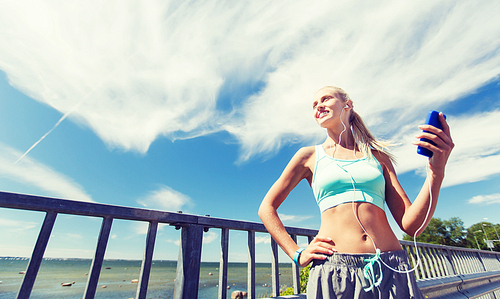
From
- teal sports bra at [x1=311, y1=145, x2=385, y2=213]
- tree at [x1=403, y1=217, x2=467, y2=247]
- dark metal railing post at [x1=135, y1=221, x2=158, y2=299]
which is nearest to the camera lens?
teal sports bra at [x1=311, y1=145, x2=385, y2=213]

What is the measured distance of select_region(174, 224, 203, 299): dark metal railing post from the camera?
4.95ft

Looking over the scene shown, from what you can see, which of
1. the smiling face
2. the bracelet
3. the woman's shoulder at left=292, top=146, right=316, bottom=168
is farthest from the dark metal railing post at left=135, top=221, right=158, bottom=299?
the smiling face

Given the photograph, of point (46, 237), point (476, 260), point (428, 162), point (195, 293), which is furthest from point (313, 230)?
point (476, 260)

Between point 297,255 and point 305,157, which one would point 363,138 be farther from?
point 297,255

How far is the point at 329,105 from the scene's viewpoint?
149cm

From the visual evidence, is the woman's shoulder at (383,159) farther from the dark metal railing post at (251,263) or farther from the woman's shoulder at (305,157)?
the dark metal railing post at (251,263)

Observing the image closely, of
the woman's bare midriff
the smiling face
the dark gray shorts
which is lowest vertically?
the dark gray shorts

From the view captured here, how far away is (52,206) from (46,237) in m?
0.21

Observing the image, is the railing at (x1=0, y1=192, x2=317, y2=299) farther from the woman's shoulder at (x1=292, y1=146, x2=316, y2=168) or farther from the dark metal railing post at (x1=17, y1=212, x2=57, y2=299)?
the woman's shoulder at (x1=292, y1=146, x2=316, y2=168)

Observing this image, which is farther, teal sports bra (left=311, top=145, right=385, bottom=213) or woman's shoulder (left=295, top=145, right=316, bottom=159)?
woman's shoulder (left=295, top=145, right=316, bottom=159)

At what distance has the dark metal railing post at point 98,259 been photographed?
1262 mm

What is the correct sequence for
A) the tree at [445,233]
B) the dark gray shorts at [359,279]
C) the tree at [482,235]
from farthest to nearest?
the tree at [482,235] → the tree at [445,233] → the dark gray shorts at [359,279]

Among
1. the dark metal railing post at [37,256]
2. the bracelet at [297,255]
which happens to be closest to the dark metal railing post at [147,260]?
the dark metal railing post at [37,256]

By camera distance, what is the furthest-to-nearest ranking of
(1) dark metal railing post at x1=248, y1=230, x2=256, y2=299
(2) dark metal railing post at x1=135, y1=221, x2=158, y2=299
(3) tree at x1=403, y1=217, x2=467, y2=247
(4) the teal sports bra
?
(3) tree at x1=403, y1=217, x2=467, y2=247 → (1) dark metal railing post at x1=248, y1=230, x2=256, y2=299 → (2) dark metal railing post at x1=135, y1=221, x2=158, y2=299 → (4) the teal sports bra
